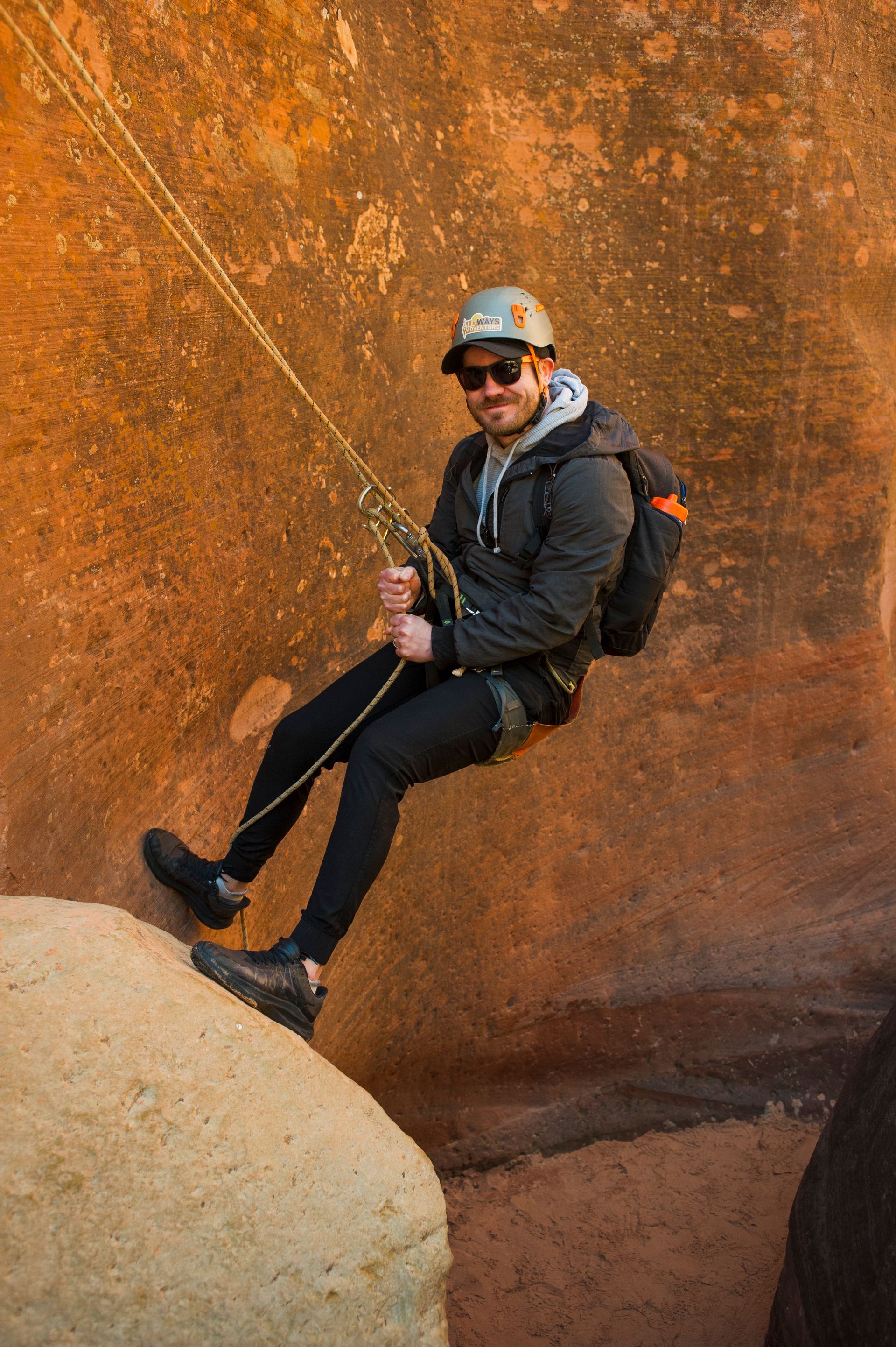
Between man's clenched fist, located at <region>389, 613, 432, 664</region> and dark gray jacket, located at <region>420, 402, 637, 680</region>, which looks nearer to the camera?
dark gray jacket, located at <region>420, 402, 637, 680</region>

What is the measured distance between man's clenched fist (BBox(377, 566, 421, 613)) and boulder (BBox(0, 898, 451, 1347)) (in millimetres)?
1349

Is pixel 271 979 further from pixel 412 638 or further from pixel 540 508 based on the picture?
pixel 540 508

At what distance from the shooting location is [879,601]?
20.5 ft

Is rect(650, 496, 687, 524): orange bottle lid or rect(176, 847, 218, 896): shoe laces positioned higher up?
rect(650, 496, 687, 524): orange bottle lid

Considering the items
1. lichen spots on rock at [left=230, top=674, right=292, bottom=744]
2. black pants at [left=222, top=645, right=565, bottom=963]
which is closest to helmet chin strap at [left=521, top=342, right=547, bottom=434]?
black pants at [left=222, top=645, right=565, bottom=963]

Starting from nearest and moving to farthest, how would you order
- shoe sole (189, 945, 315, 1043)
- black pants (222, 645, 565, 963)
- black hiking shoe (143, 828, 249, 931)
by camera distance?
1. shoe sole (189, 945, 315, 1043)
2. black pants (222, 645, 565, 963)
3. black hiking shoe (143, 828, 249, 931)

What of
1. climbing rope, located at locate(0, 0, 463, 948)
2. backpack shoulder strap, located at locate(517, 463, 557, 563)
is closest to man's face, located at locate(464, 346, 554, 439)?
backpack shoulder strap, located at locate(517, 463, 557, 563)

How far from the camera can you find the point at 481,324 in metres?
2.99

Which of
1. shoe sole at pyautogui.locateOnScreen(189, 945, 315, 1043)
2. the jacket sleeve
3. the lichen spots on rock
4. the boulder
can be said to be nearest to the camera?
the boulder

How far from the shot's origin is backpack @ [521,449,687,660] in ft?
10.1

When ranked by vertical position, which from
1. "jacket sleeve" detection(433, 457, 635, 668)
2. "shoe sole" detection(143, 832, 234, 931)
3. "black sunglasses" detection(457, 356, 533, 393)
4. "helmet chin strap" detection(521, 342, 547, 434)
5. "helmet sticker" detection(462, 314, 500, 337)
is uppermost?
"helmet sticker" detection(462, 314, 500, 337)

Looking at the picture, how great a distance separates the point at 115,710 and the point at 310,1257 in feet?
5.65

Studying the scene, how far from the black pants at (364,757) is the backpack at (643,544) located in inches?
12.2

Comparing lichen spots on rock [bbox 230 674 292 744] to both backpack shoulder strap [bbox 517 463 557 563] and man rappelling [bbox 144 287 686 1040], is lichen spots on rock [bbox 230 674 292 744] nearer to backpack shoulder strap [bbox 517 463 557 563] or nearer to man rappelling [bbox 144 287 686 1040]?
man rappelling [bbox 144 287 686 1040]
